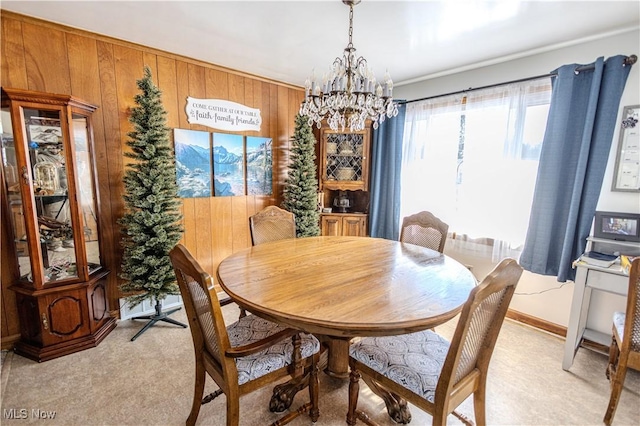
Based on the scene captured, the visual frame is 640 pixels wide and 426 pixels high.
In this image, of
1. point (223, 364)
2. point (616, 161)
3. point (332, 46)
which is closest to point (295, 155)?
point (332, 46)

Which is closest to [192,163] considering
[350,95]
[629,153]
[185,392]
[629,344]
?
[350,95]

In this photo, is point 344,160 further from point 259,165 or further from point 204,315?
point 204,315

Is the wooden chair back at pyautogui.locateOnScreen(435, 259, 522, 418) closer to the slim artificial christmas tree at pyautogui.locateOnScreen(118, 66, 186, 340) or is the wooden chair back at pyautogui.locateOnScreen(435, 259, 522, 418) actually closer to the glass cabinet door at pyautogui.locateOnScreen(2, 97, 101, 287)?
the slim artificial christmas tree at pyautogui.locateOnScreen(118, 66, 186, 340)

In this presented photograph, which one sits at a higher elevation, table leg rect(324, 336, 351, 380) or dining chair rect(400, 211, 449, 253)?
dining chair rect(400, 211, 449, 253)

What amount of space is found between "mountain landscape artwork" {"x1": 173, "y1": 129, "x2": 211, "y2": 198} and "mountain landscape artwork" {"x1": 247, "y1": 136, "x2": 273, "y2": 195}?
49 cm

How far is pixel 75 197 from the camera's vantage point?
226 centimetres

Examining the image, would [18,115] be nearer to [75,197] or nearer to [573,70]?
[75,197]

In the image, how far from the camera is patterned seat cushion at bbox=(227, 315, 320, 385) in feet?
4.57

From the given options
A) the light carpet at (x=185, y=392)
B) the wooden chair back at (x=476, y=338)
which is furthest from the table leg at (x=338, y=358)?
the wooden chair back at (x=476, y=338)

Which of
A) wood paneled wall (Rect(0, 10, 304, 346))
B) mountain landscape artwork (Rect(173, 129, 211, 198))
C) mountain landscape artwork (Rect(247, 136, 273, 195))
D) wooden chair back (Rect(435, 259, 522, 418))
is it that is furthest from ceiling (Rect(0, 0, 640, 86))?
wooden chair back (Rect(435, 259, 522, 418))

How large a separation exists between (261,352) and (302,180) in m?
2.39

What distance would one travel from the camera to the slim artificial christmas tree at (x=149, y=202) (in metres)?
2.45

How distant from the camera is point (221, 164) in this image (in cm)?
331

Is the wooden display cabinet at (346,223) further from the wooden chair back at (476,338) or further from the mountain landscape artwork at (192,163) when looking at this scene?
the wooden chair back at (476,338)
